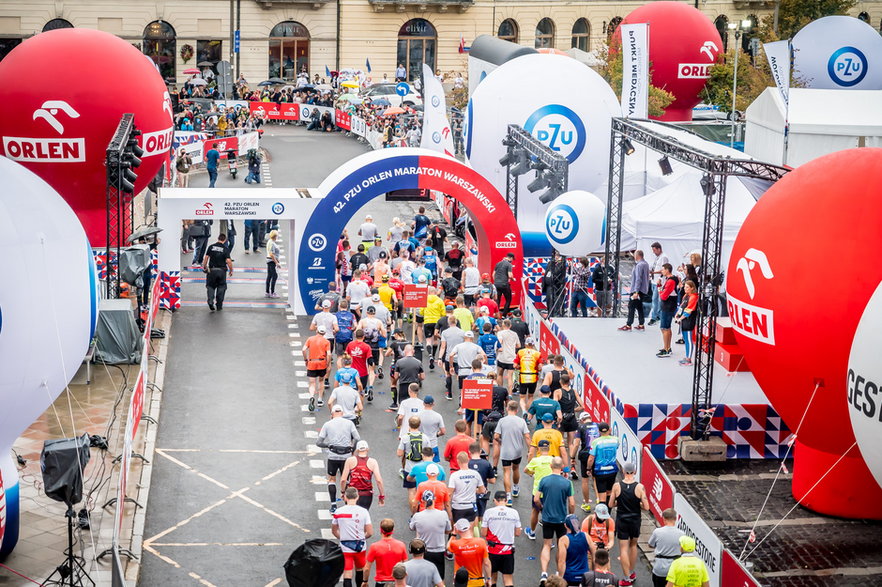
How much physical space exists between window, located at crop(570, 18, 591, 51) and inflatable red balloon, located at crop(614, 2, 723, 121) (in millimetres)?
20658

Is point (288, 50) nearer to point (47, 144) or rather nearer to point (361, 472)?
point (47, 144)

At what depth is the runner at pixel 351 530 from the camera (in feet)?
46.2

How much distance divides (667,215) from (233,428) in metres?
11.0

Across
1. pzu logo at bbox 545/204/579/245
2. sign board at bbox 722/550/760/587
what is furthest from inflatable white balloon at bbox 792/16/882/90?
sign board at bbox 722/550/760/587

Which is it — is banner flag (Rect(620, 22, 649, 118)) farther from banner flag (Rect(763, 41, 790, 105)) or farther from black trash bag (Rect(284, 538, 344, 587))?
black trash bag (Rect(284, 538, 344, 587))

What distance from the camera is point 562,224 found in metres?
23.1

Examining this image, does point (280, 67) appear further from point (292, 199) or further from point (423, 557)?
point (423, 557)

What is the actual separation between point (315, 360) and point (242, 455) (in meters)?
2.10

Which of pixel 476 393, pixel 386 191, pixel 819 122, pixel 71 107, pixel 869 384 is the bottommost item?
pixel 476 393

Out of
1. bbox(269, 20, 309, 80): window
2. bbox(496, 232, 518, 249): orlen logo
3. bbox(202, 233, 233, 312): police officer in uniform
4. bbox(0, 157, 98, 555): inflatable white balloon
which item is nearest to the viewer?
bbox(0, 157, 98, 555): inflatable white balloon

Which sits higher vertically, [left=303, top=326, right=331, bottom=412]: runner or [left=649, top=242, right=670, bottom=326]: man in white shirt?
[left=649, top=242, right=670, bottom=326]: man in white shirt

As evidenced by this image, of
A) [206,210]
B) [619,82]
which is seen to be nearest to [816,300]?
[206,210]

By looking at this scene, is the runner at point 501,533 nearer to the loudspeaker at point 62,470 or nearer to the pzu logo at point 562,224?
the loudspeaker at point 62,470

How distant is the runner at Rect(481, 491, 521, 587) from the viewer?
46.3 ft
